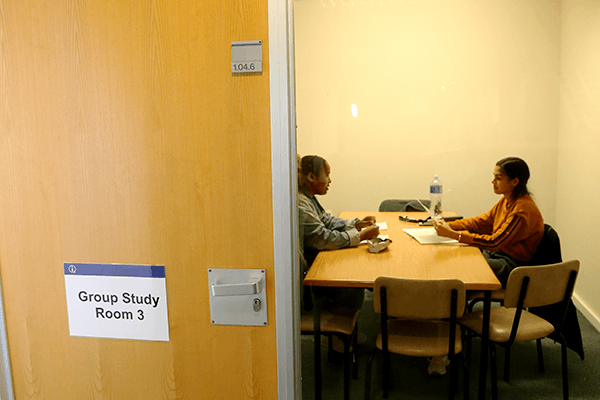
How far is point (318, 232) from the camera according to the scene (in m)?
2.52

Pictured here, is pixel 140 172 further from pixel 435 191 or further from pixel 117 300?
pixel 435 191

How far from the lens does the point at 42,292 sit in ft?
4.12

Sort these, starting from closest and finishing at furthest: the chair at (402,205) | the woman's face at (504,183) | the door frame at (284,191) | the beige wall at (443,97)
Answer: the door frame at (284,191) < the woman's face at (504,183) < the chair at (402,205) < the beige wall at (443,97)

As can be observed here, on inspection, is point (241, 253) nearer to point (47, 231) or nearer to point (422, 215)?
point (47, 231)

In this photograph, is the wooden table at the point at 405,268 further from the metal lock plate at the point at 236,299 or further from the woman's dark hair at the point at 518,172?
the metal lock plate at the point at 236,299

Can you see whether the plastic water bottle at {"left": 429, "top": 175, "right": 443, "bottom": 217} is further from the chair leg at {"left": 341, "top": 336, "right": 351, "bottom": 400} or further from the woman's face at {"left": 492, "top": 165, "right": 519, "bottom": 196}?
the chair leg at {"left": 341, "top": 336, "right": 351, "bottom": 400}

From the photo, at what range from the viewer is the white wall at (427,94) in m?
4.12

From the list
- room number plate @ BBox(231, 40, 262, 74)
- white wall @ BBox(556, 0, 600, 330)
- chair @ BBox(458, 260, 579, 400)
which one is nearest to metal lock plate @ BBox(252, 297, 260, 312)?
room number plate @ BBox(231, 40, 262, 74)

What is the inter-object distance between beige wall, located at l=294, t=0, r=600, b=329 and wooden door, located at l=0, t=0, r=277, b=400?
2857 millimetres

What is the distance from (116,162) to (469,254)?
1.99 meters

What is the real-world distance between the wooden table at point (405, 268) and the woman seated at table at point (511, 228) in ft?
0.42

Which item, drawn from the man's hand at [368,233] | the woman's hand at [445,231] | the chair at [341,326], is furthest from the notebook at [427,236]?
the chair at [341,326]

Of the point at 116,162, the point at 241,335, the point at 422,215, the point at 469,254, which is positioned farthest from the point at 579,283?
the point at 116,162

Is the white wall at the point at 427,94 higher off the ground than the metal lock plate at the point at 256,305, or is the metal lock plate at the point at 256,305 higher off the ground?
the white wall at the point at 427,94
